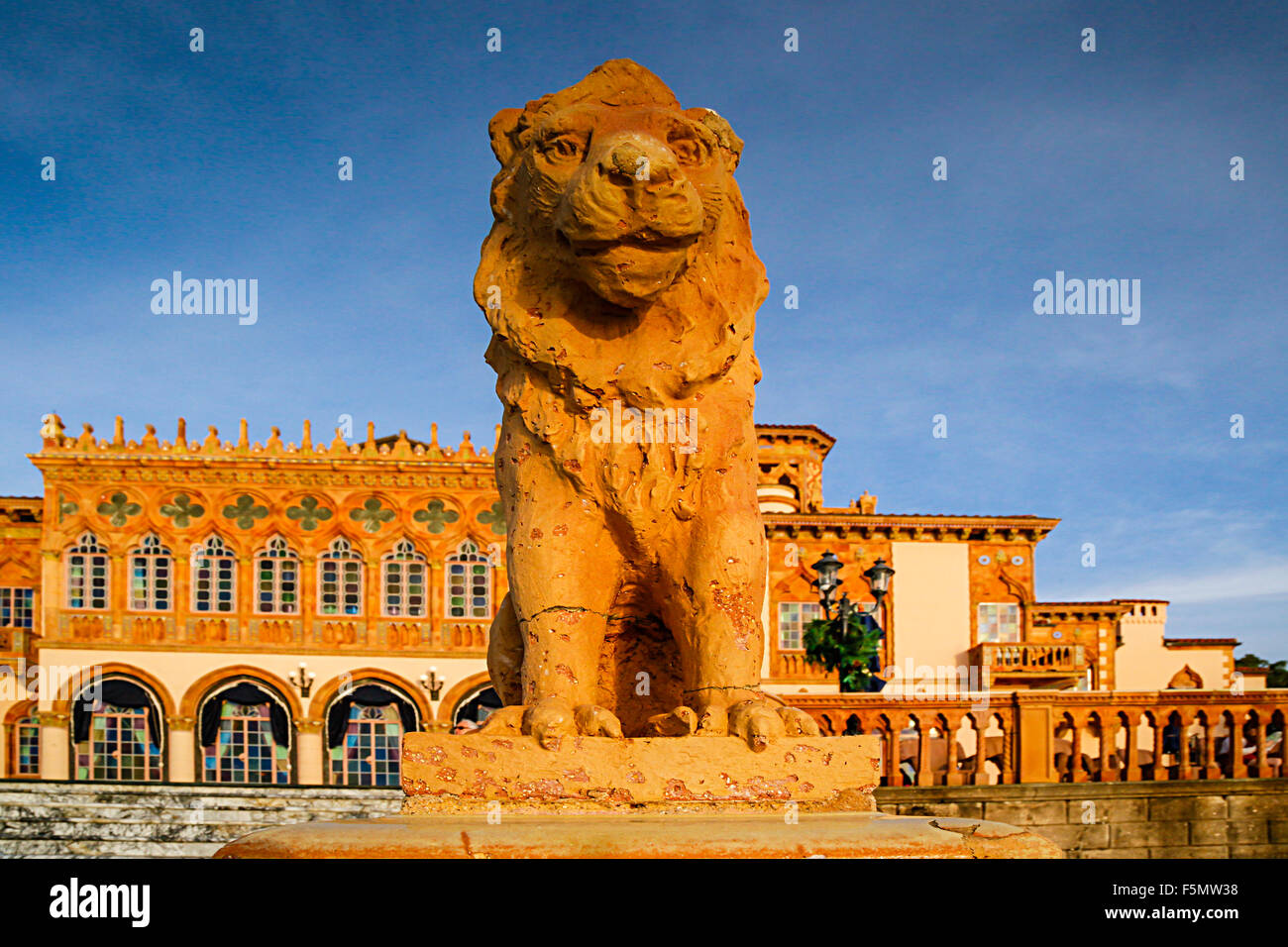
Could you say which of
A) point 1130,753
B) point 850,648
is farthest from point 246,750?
point 1130,753

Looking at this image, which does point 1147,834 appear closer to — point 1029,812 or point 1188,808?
point 1188,808

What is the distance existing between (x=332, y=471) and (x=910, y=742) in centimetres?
1124

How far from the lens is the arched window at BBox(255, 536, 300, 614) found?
74.7ft

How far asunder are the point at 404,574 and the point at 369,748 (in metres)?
3.15

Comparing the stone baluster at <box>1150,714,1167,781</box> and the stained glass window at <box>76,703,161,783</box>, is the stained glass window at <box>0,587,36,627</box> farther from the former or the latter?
the stone baluster at <box>1150,714,1167,781</box>

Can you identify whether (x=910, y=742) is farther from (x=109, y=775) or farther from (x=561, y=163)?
(x=561, y=163)

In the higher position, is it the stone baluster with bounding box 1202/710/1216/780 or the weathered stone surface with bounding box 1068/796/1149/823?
the stone baluster with bounding box 1202/710/1216/780

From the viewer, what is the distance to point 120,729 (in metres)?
22.0

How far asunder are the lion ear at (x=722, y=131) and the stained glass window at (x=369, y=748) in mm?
19918

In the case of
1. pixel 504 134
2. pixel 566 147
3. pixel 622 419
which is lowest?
pixel 622 419

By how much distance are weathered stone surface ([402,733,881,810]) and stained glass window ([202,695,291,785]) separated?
2049 centimetres

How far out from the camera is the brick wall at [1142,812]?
30.4 feet

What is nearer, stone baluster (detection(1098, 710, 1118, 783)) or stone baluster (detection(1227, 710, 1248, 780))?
stone baluster (detection(1227, 710, 1248, 780))

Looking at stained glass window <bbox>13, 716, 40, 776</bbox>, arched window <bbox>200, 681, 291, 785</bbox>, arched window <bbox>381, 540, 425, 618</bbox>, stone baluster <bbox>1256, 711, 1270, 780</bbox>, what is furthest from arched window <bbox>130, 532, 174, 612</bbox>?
stone baluster <bbox>1256, 711, 1270, 780</bbox>
